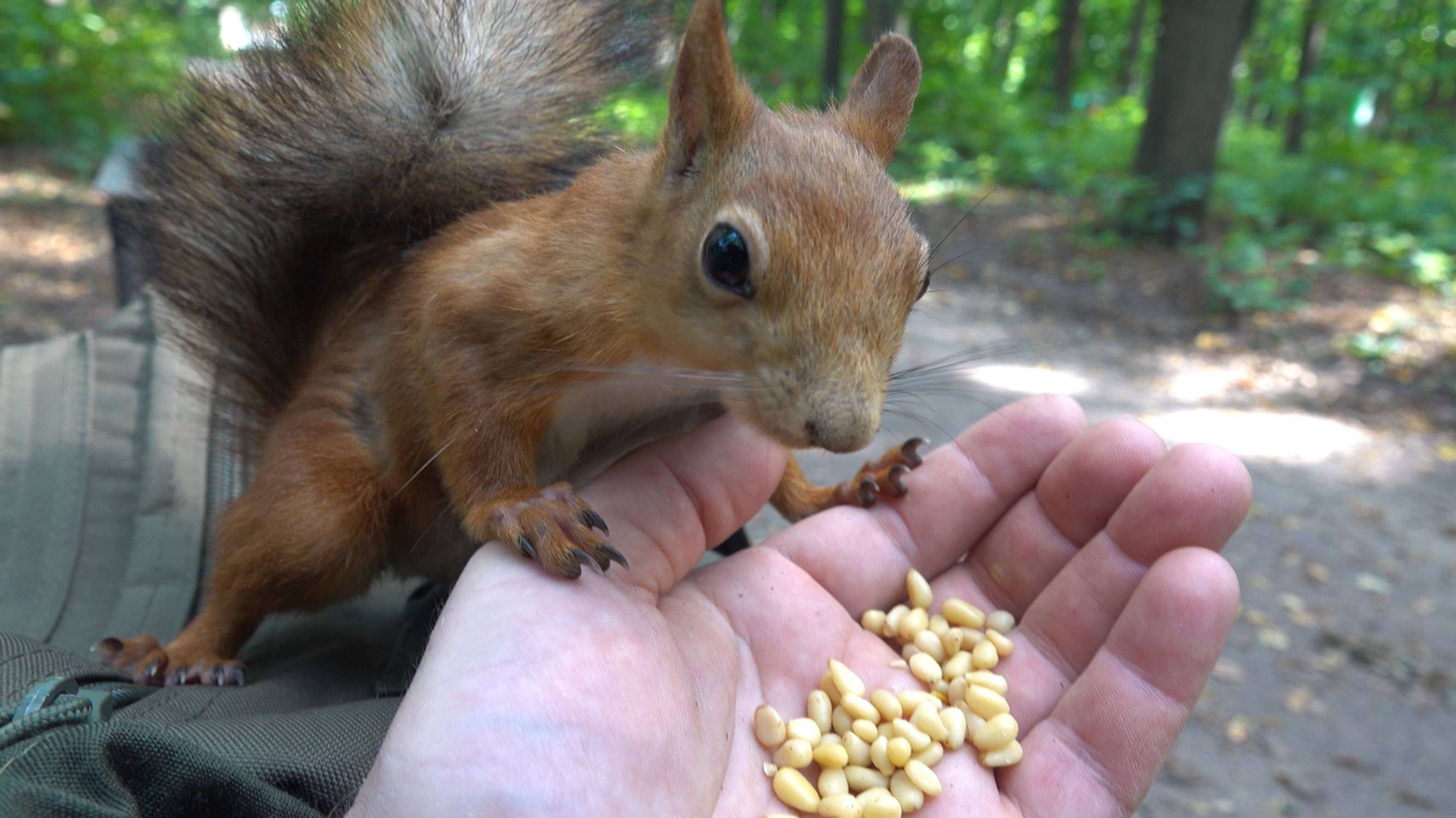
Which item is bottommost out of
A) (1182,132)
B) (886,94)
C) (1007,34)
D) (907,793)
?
(907,793)

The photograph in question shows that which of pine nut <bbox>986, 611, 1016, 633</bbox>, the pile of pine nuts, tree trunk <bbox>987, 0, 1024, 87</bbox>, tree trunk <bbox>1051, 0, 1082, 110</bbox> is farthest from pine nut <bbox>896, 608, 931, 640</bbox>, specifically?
tree trunk <bbox>987, 0, 1024, 87</bbox>

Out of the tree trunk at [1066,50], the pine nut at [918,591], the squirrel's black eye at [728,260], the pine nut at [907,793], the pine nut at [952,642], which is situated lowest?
the pine nut at [907,793]

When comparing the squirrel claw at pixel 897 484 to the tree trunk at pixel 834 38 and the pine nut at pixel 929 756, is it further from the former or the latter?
the tree trunk at pixel 834 38

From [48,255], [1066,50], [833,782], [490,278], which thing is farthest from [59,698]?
[1066,50]

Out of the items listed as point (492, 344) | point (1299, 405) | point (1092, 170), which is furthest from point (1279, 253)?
point (492, 344)

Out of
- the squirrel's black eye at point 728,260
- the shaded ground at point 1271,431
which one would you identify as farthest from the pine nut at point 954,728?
the squirrel's black eye at point 728,260

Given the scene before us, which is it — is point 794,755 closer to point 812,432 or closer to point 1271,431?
point 812,432
